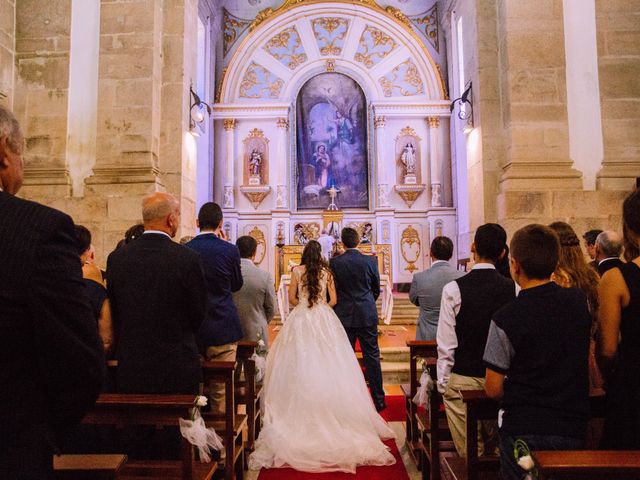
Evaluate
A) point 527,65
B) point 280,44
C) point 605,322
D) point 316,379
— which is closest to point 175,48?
point 527,65

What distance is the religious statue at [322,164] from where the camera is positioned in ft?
44.2

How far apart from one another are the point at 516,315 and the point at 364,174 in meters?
11.7

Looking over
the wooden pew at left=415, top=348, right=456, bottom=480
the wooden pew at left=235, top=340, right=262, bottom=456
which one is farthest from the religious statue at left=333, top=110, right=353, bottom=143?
the wooden pew at left=415, top=348, right=456, bottom=480

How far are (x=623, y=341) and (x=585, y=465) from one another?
69 cm

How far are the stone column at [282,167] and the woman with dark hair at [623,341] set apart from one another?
11110 mm

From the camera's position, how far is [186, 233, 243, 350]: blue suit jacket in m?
3.53

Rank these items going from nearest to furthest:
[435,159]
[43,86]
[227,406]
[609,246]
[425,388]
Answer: [609,246] < [227,406] < [425,388] < [43,86] < [435,159]

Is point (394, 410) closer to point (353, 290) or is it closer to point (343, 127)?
point (353, 290)

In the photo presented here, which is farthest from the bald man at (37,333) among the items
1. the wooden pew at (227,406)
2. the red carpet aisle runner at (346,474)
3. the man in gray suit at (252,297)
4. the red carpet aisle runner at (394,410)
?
the red carpet aisle runner at (394,410)

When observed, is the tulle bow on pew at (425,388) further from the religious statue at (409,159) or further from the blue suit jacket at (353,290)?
the religious statue at (409,159)

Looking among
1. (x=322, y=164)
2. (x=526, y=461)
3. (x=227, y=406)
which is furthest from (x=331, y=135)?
(x=526, y=461)

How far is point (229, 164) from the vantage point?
13.1 m

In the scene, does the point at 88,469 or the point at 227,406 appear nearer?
the point at 88,469

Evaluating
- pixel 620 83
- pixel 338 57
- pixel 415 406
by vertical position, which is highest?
pixel 338 57
